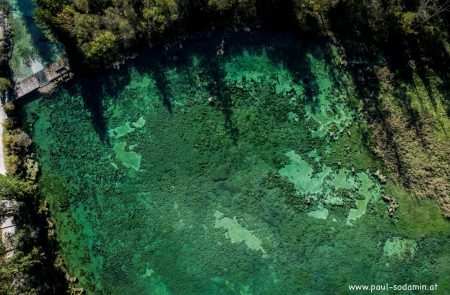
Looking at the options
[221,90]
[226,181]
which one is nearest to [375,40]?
[221,90]

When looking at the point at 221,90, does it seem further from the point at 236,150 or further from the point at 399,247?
the point at 399,247

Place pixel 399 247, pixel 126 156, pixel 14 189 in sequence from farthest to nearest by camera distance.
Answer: pixel 126 156 < pixel 399 247 < pixel 14 189

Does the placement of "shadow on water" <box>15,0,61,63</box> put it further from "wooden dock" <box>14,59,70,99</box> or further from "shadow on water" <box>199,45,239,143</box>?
"shadow on water" <box>199,45,239,143</box>

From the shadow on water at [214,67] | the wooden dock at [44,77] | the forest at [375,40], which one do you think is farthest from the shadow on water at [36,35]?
the shadow on water at [214,67]

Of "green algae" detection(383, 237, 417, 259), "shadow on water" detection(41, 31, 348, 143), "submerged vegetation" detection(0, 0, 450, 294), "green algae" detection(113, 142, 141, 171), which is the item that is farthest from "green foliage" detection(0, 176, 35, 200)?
"green algae" detection(383, 237, 417, 259)

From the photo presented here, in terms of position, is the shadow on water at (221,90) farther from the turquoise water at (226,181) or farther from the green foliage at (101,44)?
the green foliage at (101,44)

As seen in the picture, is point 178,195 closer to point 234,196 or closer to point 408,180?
point 234,196
